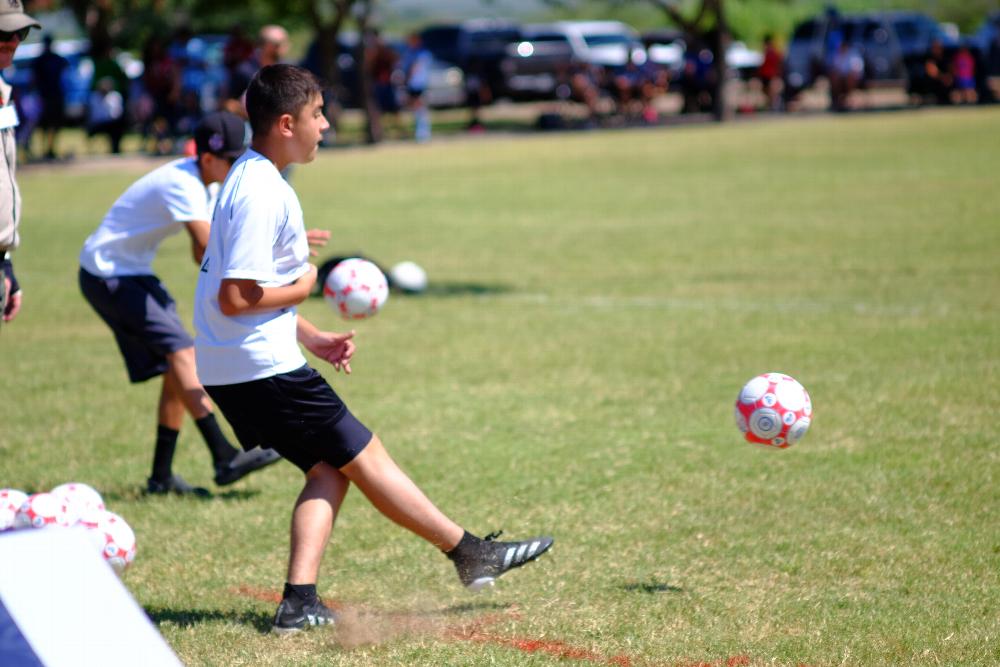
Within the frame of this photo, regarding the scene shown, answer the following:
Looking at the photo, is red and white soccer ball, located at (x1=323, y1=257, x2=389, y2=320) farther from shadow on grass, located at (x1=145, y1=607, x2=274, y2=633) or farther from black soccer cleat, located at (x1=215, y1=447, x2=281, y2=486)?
shadow on grass, located at (x1=145, y1=607, x2=274, y2=633)

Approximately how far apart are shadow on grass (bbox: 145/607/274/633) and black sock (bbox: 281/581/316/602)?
211 millimetres

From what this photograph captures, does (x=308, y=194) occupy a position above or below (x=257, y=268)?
below

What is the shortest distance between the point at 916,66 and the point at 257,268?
34.3m

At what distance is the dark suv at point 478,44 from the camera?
1539 inches

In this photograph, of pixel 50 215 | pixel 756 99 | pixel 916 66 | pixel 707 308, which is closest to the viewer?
pixel 707 308

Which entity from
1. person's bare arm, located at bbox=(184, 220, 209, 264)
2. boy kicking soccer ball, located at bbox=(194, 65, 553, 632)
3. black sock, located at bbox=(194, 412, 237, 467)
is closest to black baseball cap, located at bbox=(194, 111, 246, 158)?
person's bare arm, located at bbox=(184, 220, 209, 264)

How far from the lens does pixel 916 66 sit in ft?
117

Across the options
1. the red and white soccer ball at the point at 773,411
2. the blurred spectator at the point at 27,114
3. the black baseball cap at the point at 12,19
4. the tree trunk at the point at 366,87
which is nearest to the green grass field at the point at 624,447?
the red and white soccer ball at the point at 773,411

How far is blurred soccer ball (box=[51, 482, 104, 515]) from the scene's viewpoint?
17.7ft

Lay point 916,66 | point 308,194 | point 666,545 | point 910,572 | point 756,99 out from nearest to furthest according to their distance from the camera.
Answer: point 910,572, point 666,545, point 308,194, point 916,66, point 756,99

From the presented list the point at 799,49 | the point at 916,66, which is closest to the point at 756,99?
the point at 799,49

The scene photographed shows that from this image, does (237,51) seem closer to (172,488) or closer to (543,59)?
(543,59)

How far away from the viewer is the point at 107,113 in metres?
28.5

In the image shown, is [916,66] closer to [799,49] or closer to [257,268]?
[799,49]
